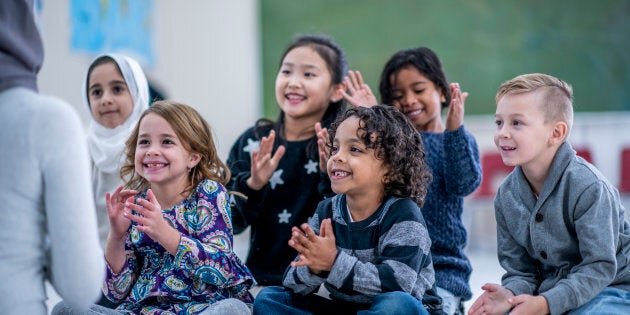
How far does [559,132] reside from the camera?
1.94 meters

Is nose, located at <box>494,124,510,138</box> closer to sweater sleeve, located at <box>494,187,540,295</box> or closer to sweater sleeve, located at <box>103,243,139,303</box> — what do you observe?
sweater sleeve, located at <box>494,187,540,295</box>

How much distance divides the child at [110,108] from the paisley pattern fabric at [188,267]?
2.14 ft

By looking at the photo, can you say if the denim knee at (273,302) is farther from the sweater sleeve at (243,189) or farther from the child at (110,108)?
the child at (110,108)

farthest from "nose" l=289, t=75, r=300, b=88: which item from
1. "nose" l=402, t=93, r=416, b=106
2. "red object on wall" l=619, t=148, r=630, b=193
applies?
"red object on wall" l=619, t=148, r=630, b=193

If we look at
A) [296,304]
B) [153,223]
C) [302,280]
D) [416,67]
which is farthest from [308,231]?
[416,67]

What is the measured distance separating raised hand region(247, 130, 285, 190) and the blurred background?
12.5ft

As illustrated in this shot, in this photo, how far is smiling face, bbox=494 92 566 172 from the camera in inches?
75.5

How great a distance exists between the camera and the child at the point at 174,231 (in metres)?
1.90

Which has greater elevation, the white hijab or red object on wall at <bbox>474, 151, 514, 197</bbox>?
the white hijab

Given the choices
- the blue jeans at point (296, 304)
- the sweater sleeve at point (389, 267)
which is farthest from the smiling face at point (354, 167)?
the blue jeans at point (296, 304)

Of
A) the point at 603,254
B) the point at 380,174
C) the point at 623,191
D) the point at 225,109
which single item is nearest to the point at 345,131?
the point at 380,174

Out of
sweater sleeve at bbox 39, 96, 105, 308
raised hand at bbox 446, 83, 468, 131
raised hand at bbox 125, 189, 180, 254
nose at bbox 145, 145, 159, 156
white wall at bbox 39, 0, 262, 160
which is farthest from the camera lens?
white wall at bbox 39, 0, 262, 160

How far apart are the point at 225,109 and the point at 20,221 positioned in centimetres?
483

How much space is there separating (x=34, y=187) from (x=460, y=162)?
1395 mm
